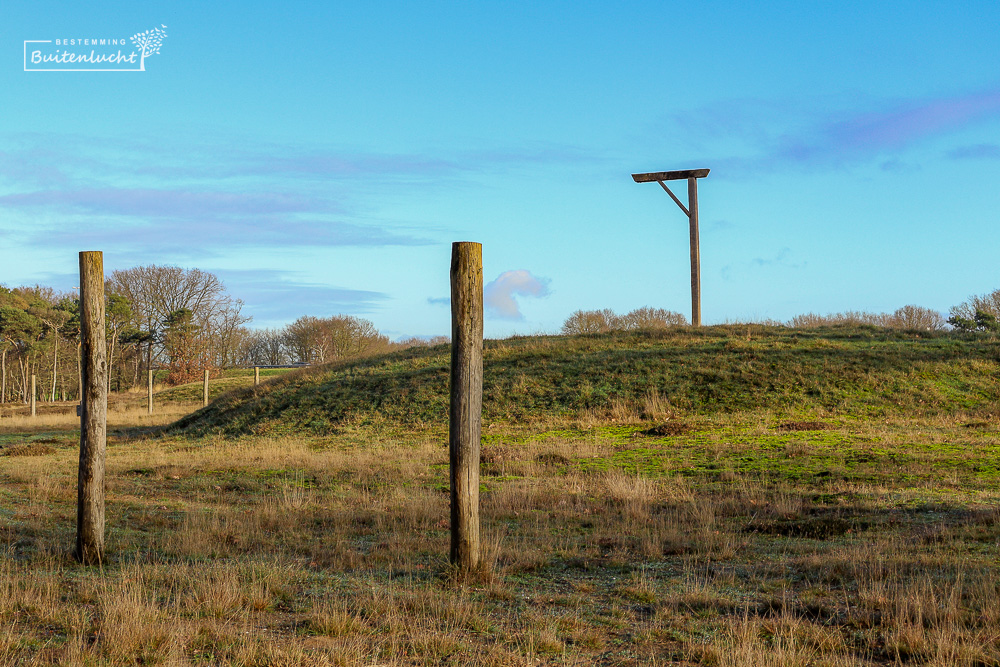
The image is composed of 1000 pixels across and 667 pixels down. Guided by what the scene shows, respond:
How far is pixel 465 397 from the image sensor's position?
8.02 m

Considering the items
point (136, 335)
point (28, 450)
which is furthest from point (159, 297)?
point (28, 450)

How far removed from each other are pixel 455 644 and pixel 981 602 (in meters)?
4.61

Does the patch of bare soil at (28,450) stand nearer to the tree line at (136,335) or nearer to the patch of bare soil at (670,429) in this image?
the patch of bare soil at (670,429)

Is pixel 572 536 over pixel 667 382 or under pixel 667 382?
under

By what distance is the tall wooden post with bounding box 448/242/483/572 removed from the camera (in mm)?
8016

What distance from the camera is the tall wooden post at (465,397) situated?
8016 mm

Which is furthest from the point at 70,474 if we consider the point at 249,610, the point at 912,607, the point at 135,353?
the point at 135,353

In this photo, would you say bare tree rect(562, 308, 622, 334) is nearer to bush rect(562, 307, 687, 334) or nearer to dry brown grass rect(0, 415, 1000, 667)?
bush rect(562, 307, 687, 334)

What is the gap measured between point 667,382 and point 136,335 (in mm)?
51715

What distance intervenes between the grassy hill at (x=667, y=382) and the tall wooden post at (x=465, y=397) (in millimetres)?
16117

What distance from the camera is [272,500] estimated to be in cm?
1328

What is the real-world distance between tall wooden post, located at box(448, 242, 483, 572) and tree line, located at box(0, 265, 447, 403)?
53.4 m

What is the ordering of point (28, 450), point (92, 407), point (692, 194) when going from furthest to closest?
1. point (692, 194)
2. point (28, 450)
3. point (92, 407)

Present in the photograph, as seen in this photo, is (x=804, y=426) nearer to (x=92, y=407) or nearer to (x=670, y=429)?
(x=670, y=429)
